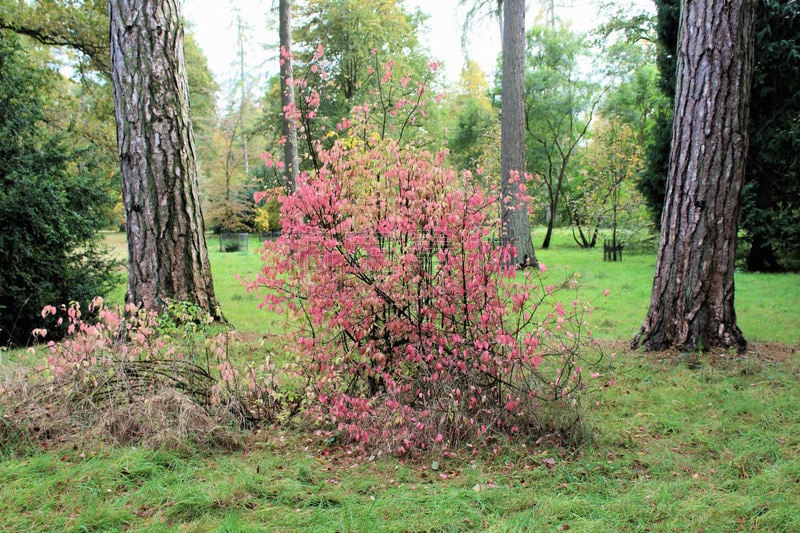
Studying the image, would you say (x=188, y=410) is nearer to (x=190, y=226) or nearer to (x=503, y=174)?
(x=190, y=226)

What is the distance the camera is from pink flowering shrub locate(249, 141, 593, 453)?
132 inches

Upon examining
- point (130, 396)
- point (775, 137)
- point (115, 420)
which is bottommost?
point (115, 420)

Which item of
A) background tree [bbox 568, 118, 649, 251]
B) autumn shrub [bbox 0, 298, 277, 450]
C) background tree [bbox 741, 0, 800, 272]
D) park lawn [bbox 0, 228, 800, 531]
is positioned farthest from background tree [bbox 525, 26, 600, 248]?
autumn shrub [bbox 0, 298, 277, 450]

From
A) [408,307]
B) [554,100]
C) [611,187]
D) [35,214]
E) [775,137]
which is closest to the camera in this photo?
[408,307]

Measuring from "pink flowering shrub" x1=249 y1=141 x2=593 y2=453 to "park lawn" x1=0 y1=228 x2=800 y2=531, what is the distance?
264mm

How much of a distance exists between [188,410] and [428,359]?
5.09 feet

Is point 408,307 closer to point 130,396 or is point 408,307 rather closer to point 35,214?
point 130,396

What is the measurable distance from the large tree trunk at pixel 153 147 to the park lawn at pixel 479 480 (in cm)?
253

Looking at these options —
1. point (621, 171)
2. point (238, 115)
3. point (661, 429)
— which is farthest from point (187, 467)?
point (238, 115)

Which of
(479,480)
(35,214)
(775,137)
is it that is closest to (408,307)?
(479,480)

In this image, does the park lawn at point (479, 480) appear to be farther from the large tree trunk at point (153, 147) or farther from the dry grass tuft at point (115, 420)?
the large tree trunk at point (153, 147)

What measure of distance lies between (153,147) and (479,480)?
4.50m

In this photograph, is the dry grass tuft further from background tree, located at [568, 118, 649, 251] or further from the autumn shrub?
background tree, located at [568, 118, 649, 251]

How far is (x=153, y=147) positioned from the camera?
17.2 ft
